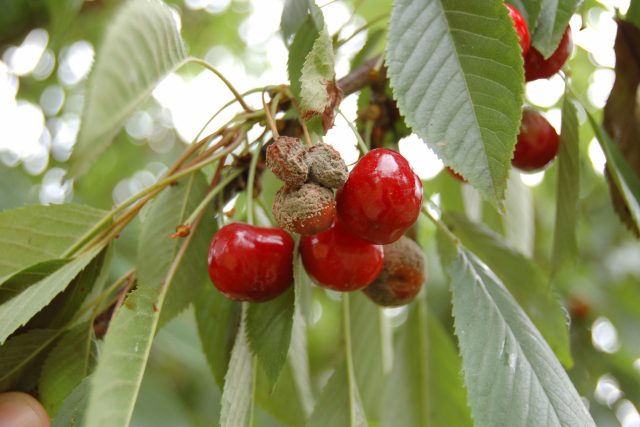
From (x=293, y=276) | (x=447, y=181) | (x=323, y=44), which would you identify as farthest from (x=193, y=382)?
(x=323, y=44)

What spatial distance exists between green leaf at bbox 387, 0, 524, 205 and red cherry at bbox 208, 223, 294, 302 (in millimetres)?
263

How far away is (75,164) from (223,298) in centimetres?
54

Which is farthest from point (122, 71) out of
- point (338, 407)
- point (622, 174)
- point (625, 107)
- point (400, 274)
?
point (625, 107)

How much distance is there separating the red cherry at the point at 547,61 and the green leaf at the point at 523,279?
42cm

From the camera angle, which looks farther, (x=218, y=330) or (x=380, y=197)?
(x=218, y=330)

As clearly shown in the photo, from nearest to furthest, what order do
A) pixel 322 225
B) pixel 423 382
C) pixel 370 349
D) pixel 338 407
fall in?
1. pixel 322 225
2. pixel 338 407
3. pixel 423 382
4. pixel 370 349

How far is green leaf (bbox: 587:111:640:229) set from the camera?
107cm

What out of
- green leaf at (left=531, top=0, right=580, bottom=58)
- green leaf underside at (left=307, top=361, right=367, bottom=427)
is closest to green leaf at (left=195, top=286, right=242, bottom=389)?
green leaf underside at (left=307, top=361, right=367, bottom=427)

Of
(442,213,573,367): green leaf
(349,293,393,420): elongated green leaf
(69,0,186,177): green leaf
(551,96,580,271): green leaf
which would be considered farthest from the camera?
(349,293,393,420): elongated green leaf

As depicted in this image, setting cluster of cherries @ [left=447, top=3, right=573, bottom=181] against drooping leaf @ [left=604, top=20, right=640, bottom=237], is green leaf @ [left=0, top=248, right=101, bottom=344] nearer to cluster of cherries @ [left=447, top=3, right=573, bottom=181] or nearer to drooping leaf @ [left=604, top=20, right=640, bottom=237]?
cluster of cherries @ [left=447, top=3, right=573, bottom=181]

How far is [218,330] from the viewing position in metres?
1.17

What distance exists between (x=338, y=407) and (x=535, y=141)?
0.60 metres

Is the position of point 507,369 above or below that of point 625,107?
below

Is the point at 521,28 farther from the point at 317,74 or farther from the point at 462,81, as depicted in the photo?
the point at 317,74
